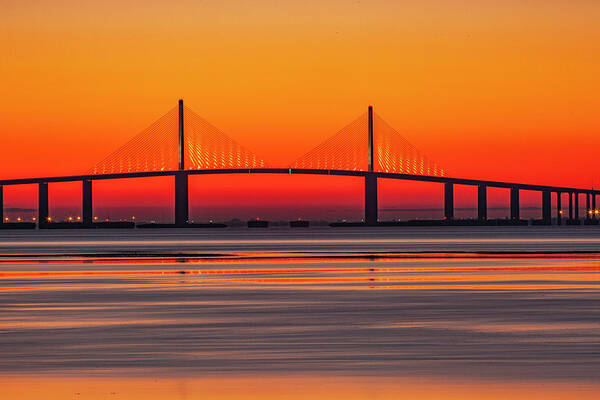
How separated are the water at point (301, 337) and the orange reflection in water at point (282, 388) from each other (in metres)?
0.02

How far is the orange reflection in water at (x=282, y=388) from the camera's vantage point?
12414mm

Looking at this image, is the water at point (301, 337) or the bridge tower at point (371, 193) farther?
the bridge tower at point (371, 193)

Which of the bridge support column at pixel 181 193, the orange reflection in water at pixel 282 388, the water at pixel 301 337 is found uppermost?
the bridge support column at pixel 181 193

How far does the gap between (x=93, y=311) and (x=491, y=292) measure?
890 centimetres

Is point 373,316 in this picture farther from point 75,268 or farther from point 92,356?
point 75,268

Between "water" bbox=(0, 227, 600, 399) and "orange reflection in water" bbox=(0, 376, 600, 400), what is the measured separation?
2 centimetres

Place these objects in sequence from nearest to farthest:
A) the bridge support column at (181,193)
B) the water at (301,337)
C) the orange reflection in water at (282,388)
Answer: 1. the orange reflection in water at (282,388)
2. the water at (301,337)
3. the bridge support column at (181,193)

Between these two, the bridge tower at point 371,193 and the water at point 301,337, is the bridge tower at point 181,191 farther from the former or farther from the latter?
the water at point 301,337

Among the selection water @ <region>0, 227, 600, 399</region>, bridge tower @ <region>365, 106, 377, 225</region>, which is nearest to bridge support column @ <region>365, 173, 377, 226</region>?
bridge tower @ <region>365, 106, 377, 225</region>

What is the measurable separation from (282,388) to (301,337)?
4777 millimetres

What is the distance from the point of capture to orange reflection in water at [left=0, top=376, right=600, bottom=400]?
12.4m

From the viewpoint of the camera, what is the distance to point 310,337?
17719 millimetres

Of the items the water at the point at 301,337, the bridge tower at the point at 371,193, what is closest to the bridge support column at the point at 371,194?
the bridge tower at the point at 371,193

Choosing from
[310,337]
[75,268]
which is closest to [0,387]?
[310,337]
